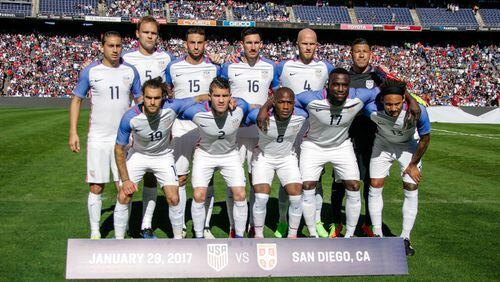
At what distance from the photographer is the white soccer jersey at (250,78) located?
6.50 meters

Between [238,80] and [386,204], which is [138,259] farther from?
[386,204]

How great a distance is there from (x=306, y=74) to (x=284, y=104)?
1133 mm

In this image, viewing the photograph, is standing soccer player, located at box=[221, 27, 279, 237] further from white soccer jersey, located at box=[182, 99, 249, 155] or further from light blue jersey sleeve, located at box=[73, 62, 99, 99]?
light blue jersey sleeve, located at box=[73, 62, 99, 99]

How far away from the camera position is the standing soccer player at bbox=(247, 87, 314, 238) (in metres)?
5.86

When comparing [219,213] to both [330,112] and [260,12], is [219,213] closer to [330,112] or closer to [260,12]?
[330,112]

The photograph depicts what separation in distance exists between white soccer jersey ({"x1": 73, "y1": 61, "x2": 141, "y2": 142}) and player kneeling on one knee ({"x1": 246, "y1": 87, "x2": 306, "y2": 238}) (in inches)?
60.6

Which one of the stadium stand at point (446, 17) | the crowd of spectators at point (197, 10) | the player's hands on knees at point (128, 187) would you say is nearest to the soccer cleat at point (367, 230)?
the player's hands on knees at point (128, 187)

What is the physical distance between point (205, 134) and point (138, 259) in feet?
5.53

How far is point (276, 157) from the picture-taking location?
600cm

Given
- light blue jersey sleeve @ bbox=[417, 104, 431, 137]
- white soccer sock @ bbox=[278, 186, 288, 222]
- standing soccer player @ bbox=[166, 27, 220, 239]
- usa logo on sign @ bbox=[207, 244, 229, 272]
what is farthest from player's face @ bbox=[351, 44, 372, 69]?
usa logo on sign @ bbox=[207, 244, 229, 272]

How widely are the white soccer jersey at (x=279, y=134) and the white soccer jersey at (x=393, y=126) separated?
82 centimetres

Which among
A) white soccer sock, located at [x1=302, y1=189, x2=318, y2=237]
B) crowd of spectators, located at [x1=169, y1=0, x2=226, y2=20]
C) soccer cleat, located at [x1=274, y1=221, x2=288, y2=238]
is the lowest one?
soccer cleat, located at [x1=274, y1=221, x2=288, y2=238]

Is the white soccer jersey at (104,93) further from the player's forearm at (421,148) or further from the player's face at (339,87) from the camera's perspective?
the player's forearm at (421,148)

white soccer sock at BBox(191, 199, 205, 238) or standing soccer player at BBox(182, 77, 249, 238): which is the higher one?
standing soccer player at BBox(182, 77, 249, 238)
